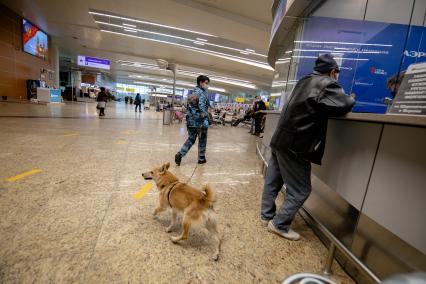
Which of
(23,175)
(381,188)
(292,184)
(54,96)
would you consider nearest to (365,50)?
(292,184)

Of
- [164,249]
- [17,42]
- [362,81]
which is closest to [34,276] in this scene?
[164,249]

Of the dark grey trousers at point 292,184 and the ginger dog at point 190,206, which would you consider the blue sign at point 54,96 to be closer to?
the ginger dog at point 190,206

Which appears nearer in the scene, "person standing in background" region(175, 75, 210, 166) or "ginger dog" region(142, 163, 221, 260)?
"ginger dog" region(142, 163, 221, 260)

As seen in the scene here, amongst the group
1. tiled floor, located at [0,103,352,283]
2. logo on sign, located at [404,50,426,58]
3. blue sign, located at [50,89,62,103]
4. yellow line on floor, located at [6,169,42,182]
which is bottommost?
tiled floor, located at [0,103,352,283]

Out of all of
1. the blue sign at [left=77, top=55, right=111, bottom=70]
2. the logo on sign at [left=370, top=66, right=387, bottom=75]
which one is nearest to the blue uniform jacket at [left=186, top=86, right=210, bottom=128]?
the logo on sign at [left=370, top=66, right=387, bottom=75]

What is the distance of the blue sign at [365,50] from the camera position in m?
4.16

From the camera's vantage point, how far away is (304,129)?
73.8 inches

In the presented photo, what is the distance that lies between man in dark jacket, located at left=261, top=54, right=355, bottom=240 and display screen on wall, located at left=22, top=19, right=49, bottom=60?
64.6 ft

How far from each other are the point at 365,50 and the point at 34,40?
20.6 m

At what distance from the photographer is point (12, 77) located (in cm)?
1408

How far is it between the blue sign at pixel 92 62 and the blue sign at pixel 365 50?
21.6 meters

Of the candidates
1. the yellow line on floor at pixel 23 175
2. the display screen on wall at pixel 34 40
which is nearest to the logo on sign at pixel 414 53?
the yellow line on floor at pixel 23 175

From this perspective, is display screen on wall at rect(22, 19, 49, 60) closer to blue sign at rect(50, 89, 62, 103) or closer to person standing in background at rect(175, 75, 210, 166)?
blue sign at rect(50, 89, 62, 103)

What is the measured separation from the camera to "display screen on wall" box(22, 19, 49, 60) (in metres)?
14.6
